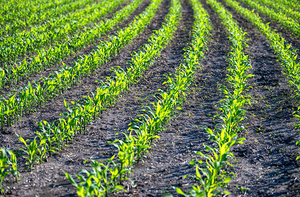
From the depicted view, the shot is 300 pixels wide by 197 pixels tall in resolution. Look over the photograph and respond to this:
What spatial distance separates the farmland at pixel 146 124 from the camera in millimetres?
3980

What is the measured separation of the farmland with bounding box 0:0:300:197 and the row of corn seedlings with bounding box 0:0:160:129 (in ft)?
0.11

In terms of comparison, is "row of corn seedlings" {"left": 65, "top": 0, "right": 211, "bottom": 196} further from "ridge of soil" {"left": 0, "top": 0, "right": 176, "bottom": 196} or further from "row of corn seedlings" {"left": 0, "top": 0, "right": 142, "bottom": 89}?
"row of corn seedlings" {"left": 0, "top": 0, "right": 142, "bottom": 89}

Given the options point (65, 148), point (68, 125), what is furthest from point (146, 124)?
point (65, 148)

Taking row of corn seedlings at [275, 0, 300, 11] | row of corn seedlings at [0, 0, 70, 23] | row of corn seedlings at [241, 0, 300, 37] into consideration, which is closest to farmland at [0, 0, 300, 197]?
row of corn seedlings at [241, 0, 300, 37]

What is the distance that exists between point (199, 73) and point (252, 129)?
10.8 ft

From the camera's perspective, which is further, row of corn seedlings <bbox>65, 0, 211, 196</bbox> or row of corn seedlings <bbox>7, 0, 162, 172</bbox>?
row of corn seedlings <bbox>7, 0, 162, 172</bbox>

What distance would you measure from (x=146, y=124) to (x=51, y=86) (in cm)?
257

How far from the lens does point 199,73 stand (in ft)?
28.3

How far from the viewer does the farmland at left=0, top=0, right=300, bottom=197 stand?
3.98 metres

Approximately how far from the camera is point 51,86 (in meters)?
6.16

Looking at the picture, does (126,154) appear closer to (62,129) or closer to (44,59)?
(62,129)

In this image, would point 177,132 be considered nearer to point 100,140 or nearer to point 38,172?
point 100,140

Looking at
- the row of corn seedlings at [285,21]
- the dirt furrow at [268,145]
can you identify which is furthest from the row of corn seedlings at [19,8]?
the row of corn seedlings at [285,21]

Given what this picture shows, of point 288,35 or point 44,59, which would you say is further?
point 288,35
